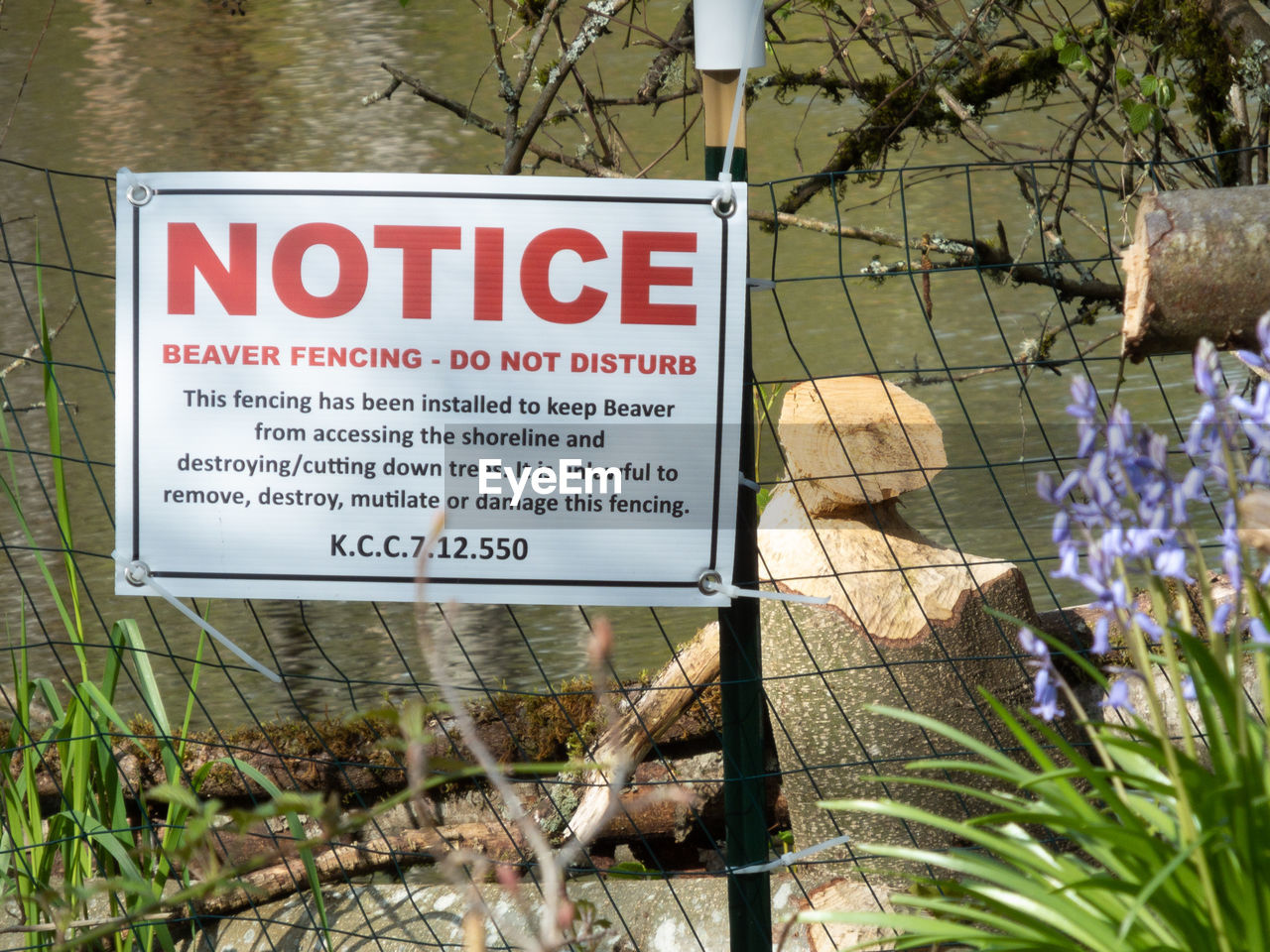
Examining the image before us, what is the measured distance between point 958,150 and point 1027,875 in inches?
244

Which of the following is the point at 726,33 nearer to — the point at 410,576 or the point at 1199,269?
the point at 1199,269

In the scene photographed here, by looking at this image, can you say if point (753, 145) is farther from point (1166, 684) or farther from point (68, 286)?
point (1166, 684)

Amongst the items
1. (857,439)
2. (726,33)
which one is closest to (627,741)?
(857,439)

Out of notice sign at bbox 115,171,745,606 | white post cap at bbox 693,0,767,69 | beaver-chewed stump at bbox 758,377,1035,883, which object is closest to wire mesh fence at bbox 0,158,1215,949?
beaver-chewed stump at bbox 758,377,1035,883

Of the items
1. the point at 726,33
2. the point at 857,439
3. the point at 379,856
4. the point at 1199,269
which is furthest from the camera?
the point at 379,856

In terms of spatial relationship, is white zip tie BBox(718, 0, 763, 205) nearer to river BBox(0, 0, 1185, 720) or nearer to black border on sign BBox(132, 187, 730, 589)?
black border on sign BBox(132, 187, 730, 589)

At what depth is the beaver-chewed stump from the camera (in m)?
2.09

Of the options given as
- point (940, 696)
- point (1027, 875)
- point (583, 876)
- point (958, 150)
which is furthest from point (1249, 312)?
point (958, 150)

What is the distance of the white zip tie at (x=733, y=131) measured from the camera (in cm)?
167

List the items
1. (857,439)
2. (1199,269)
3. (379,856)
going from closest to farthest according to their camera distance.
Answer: (1199,269), (857,439), (379,856)

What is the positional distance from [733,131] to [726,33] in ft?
0.42

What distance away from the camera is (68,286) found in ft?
22.2

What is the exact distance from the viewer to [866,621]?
6.91 feet

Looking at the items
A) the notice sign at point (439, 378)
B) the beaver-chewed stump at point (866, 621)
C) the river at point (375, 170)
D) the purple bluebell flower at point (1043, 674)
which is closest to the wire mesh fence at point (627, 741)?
the beaver-chewed stump at point (866, 621)
